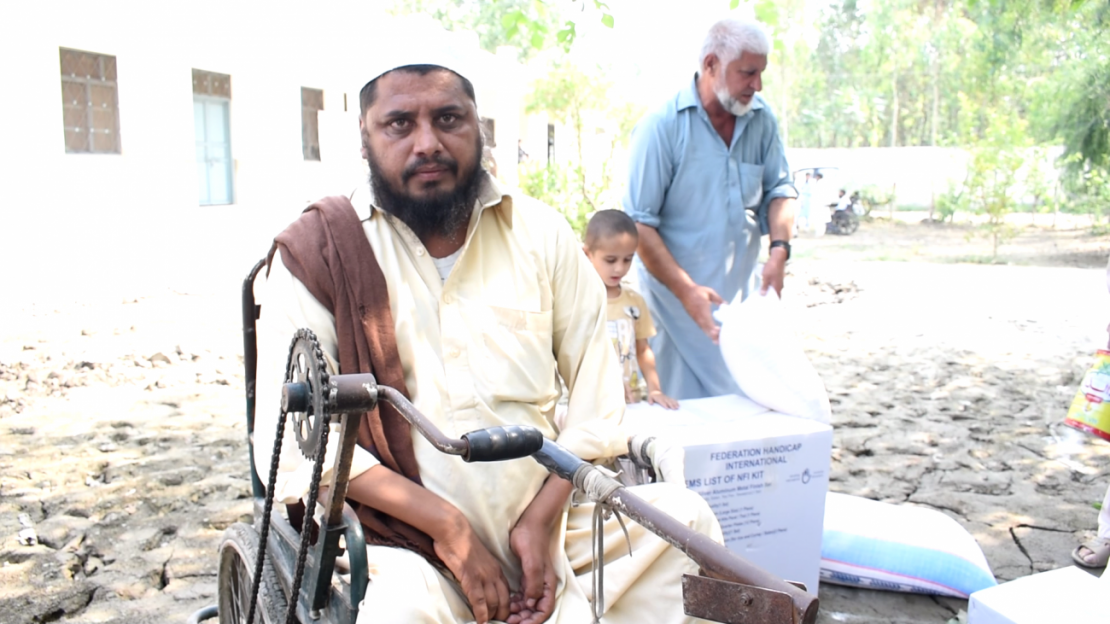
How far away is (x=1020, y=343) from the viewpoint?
24.3ft

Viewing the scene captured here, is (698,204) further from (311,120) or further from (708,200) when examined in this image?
(311,120)

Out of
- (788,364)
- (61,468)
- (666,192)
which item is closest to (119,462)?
(61,468)

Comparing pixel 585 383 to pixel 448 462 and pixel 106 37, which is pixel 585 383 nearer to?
pixel 448 462

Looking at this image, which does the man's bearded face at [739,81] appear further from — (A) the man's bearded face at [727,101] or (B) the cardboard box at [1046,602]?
(B) the cardboard box at [1046,602]

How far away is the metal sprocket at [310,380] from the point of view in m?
1.25

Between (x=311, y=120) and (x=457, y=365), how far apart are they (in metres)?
13.0

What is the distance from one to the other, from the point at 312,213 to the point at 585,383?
28.9 inches

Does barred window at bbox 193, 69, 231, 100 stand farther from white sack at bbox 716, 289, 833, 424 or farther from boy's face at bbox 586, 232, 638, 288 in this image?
white sack at bbox 716, 289, 833, 424

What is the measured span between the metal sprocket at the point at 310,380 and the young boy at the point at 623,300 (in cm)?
190

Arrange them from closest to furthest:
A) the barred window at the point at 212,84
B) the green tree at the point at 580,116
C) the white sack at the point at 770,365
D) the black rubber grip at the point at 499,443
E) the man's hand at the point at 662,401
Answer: the black rubber grip at the point at 499,443 → the white sack at the point at 770,365 → the man's hand at the point at 662,401 → the green tree at the point at 580,116 → the barred window at the point at 212,84

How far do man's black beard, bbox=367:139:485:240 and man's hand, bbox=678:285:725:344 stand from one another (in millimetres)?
1440

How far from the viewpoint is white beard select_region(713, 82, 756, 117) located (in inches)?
134

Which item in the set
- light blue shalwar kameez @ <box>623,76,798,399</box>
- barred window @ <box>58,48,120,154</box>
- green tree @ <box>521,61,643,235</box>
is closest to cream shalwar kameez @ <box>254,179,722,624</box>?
light blue shalwar kameez @ <box>623,76,798,399</box>

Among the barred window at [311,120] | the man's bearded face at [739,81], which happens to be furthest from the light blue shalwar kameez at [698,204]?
the barred window at [311,120]
